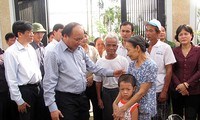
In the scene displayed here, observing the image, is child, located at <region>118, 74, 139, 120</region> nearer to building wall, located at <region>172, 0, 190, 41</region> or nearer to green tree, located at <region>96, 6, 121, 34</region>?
building wall, located at <region>172, 0, 190, 41</region>

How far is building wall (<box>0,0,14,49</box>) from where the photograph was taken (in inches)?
231

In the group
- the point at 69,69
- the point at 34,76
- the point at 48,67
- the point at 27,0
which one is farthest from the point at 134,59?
the point at 27,0

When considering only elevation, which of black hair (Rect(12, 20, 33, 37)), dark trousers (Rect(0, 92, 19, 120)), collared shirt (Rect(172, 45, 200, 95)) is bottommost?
dark trousers (Rect(0, 92, 19, 120))

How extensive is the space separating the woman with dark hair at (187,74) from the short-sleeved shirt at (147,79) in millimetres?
888

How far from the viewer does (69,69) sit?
2.71m

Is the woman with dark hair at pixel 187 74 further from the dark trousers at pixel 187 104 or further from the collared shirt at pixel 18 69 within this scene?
the collared shirt at pixel 18 69

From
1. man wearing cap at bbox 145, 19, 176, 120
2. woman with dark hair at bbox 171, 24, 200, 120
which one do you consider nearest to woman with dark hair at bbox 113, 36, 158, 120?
man wearing cap at bbox 145, 19, 176, 120

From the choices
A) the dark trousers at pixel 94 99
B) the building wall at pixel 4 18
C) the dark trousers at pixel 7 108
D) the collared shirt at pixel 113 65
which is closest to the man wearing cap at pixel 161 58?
the collared shirt at pixel 113 65

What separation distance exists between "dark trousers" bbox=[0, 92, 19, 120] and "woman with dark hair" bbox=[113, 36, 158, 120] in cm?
207

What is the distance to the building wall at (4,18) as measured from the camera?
5.87 metres

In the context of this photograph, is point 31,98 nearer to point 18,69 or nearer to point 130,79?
point 18,69

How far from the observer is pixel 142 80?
246cm

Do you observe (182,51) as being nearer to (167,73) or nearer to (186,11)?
(167,73)

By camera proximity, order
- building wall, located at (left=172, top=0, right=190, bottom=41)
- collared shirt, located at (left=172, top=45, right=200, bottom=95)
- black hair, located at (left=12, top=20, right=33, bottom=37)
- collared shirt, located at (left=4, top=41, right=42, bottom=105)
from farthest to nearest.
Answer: building wall, located at (left=172, top=0, right=190, bottom=41) → black hair, located at (left=12, top=20, right=33, bottom=37) → collared shirt, located at (left=172, top=45, right=200, bottom=95) → collared shirt, located at (left=4, top=41, right=42, bottom=105)
